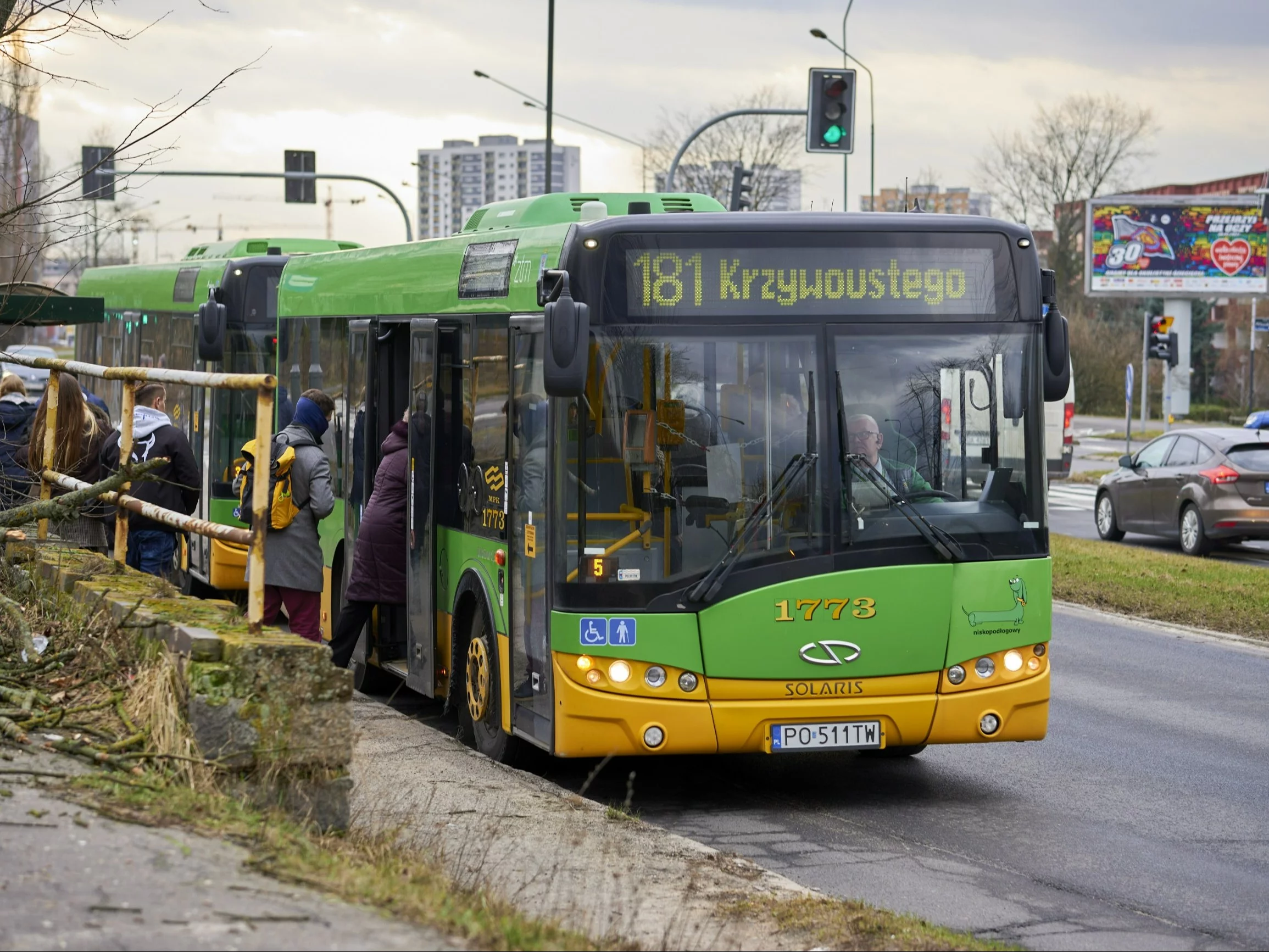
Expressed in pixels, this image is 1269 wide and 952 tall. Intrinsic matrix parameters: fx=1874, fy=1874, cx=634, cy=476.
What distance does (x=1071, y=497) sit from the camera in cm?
3822

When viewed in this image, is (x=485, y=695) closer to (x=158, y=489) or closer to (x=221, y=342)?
(x=158, y=489)

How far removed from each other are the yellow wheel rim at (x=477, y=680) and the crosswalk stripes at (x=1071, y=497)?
75.3 ft

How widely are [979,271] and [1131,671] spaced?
231 inches

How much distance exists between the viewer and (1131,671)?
46.5ft

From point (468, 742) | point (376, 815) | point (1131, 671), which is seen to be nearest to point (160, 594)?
point (376, 815)

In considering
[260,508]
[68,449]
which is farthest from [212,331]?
[260,508]

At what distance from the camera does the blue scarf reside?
1112 centimetres

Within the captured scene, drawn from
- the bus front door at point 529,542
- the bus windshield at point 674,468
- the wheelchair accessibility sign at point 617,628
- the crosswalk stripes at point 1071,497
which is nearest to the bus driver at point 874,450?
the bus windshield at point 674,468

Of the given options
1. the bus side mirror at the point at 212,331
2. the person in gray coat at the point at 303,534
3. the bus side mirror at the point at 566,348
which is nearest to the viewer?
the bus side mirror at the point at 566,348

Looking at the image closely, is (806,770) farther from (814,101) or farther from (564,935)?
(814,101)

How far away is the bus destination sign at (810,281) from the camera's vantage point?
8.95 m

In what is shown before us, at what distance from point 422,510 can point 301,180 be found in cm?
3405

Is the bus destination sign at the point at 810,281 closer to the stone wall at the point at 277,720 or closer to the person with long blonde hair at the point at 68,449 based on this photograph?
the stone wall at the point at 277,720

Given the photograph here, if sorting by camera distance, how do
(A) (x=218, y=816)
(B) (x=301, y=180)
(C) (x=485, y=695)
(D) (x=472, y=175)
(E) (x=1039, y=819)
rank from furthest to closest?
(D) (x=472, y=175), (B) (x=301, y=180), (C) (x=485, y=695), (E) (x=1039, y=819), (A) (x=218, y=816)
